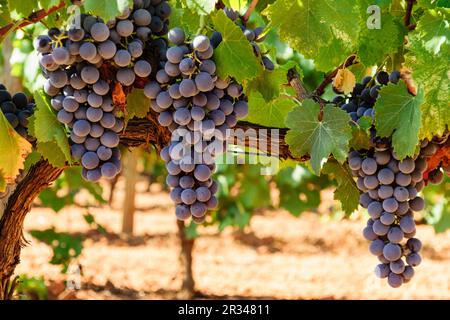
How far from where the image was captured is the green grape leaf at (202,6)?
75.2 inches

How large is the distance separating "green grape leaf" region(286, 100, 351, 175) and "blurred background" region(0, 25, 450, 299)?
2547 millimetres

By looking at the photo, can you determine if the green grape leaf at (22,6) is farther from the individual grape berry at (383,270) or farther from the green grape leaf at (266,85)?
the individual grape berry at (383,270)

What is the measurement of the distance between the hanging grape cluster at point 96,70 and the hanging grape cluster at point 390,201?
2.37 ft

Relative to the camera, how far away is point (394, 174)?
7.02 ft

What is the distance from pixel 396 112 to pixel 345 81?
0.33m

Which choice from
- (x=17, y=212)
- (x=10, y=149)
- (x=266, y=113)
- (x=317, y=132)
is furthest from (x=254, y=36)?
(x=17, y=212)

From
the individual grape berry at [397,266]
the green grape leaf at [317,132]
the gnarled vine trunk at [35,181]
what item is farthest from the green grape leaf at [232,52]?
the individual grape berry at [397,266]

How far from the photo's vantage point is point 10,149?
203 centimetres

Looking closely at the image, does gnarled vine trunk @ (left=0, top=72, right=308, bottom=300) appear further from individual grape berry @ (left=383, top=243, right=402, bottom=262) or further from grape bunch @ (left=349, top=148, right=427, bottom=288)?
individual grape berry @ (left=383, top=243, right=402, bottom=262)

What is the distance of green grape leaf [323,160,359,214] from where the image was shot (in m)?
2.37

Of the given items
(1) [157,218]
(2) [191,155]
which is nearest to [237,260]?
(1) [157,218]

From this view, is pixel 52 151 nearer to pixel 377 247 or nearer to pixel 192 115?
pixel 192 115

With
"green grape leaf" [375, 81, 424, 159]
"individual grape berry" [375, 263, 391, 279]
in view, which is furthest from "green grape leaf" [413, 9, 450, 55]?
"individual grape berry" [375, 263, 391, 279]

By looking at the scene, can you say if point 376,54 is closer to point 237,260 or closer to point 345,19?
point 345,19
